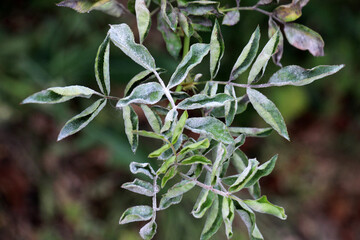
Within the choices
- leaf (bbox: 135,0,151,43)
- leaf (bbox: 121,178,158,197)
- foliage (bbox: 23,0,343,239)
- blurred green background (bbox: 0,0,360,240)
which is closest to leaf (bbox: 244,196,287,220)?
foliage (bbox: 23,0,343,239)

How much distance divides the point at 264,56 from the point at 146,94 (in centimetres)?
13

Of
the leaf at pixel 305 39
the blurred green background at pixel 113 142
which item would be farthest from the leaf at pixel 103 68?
the blurred green background at pixel 113 142

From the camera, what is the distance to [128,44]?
0.43m

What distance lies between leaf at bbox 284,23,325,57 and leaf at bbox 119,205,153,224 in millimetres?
258

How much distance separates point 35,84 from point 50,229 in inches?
28.2

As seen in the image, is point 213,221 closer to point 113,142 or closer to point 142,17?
point 142,17

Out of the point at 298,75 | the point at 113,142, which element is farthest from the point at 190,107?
the point at 113,142

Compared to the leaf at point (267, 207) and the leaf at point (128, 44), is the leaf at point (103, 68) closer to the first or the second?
the leaf at point (128, 44)

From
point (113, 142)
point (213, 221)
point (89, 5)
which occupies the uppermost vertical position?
point (89, 5)

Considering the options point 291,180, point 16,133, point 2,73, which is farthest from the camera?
point 291,180

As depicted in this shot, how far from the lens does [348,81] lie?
6.54 ft

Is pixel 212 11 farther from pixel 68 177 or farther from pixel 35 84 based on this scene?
pixel 68 177

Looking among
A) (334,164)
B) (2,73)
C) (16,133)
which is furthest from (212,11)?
(334,164)

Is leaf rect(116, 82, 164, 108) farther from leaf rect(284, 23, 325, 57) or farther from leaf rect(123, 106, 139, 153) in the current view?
leaf rect(284, 23, 325, 57)
